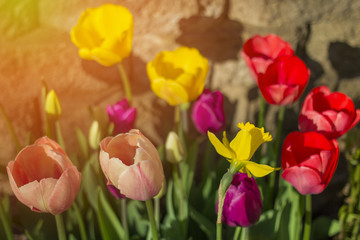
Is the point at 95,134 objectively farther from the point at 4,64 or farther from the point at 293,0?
the point at 293,0

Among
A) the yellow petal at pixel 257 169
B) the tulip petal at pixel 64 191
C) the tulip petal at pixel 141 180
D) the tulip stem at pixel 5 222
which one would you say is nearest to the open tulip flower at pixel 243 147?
the yellow petal at pixel 257 169

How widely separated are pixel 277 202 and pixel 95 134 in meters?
0.46

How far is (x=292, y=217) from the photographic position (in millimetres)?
1199

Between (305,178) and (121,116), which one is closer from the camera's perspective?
(305,178)

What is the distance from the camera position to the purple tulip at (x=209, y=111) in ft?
3.77

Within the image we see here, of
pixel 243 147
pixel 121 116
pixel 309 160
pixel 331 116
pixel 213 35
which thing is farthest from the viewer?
pixel 213 35

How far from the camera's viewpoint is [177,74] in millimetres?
1229

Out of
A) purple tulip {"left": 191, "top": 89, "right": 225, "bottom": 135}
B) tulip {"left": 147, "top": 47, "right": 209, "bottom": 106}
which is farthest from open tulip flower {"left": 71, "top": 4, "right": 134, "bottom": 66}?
purple tulip {"left": 191, "top": 89, "right": 225, "bottom": 135}

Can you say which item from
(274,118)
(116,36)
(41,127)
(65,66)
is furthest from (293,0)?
(41,127)

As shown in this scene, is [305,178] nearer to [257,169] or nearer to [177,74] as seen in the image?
[257,169]

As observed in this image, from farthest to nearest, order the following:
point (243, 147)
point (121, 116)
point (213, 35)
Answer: point (213, 35) < point (121, 116) < point (243, 147)

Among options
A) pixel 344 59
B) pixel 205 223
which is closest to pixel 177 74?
pixel 205 223

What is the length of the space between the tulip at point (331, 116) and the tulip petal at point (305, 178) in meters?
0.16

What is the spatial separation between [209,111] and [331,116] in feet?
0.89
